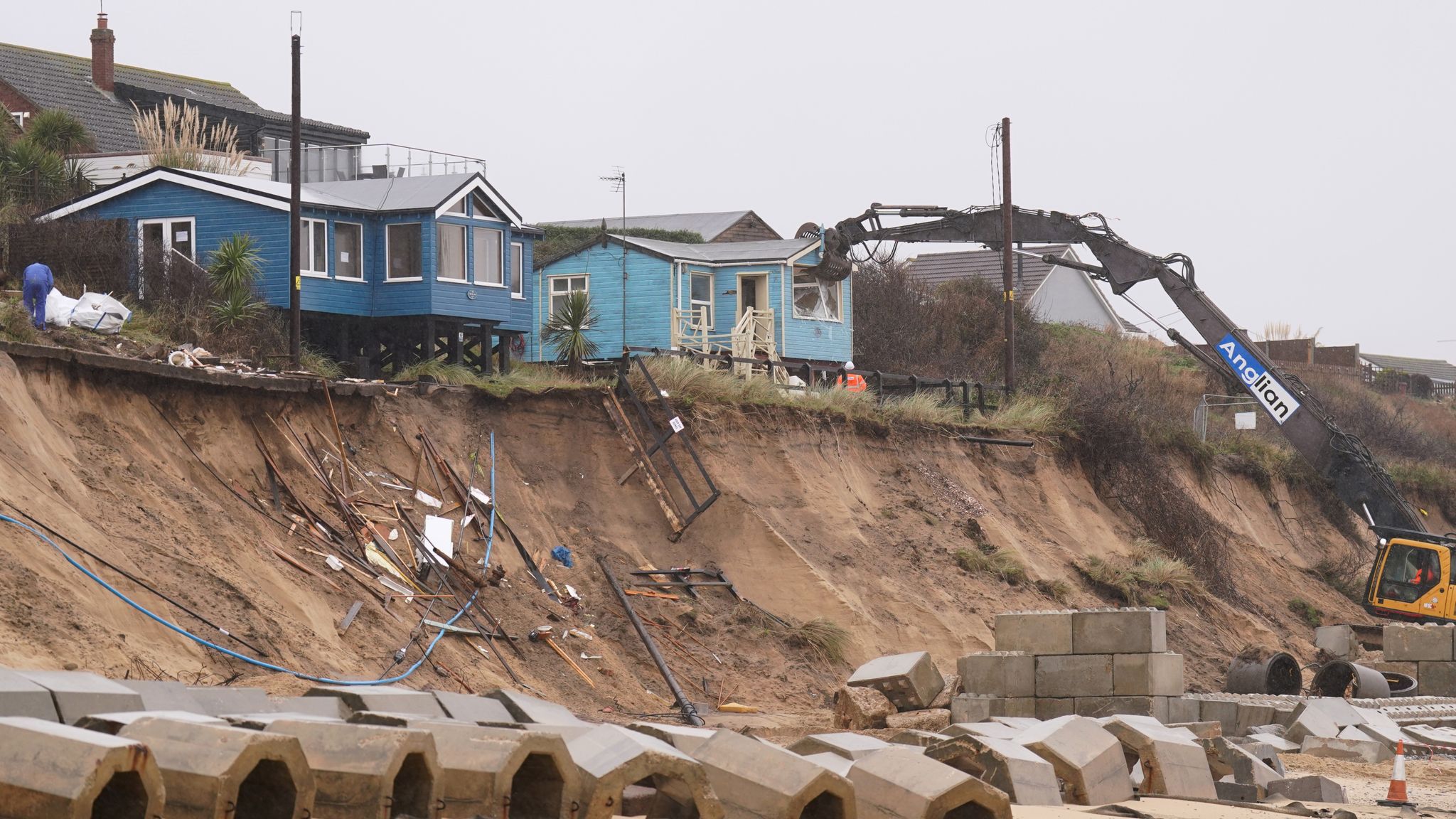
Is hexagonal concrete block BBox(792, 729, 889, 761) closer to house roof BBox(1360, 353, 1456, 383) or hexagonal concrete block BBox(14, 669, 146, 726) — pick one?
hexagonal concrete block BBox(14, 669, 146, 726)

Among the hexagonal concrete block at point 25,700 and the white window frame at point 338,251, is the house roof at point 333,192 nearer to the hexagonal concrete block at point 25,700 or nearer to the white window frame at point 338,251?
the white window frame at point 338,251

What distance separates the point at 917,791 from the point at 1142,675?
26.0 ft

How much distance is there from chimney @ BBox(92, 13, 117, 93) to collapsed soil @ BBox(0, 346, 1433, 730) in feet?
103

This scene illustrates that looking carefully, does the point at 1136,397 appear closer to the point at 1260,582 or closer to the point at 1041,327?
the point at 1260,582

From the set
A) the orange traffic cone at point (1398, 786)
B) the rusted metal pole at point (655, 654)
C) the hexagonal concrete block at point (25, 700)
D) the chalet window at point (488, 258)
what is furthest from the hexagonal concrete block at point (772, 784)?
the chalet window at point (488, 258)

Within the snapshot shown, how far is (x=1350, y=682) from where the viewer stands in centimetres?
2250

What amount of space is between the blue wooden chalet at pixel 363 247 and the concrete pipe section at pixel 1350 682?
14932mm

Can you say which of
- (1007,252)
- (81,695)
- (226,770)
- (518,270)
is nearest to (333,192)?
(518,270)

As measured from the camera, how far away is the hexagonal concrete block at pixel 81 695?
9219mm

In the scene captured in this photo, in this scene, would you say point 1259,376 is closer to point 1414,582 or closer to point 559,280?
point 1414,582

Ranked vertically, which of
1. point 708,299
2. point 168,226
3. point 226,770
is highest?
point 168,226

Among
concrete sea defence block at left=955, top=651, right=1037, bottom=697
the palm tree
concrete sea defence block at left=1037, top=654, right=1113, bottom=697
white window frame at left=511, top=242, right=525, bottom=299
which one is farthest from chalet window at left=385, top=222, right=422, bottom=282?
concrete sea defence block at left=1037, top=654, right=1113, bottom=697

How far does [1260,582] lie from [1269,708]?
578 inches

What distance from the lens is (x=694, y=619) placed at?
21500 millimetres
